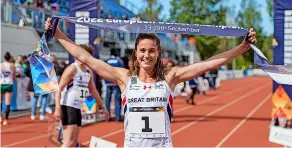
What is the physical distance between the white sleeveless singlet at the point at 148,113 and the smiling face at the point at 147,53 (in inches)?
5.5

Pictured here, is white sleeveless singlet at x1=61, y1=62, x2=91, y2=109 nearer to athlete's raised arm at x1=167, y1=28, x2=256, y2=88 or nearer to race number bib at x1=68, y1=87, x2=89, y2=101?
race number bib at x1=68, y1=87, x2=89, y2=101

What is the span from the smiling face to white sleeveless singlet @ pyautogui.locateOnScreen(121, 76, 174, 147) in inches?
5.5

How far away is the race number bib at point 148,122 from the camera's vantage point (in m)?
3.65

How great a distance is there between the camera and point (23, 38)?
1766 cm

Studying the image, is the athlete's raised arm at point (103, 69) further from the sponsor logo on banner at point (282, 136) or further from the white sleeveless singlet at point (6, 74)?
the white sleeveless singlet at point (6, 74)

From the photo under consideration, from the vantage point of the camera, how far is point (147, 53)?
3645 millimetres

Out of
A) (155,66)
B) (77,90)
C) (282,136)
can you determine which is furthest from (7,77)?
(155,66)

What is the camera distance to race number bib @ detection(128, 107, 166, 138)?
3.65 metres

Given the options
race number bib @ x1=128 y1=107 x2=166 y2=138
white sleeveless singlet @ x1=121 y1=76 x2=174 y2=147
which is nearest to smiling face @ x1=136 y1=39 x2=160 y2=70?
white sleeveless singlet @ x1=121 y1=76 x2=174 y2=147

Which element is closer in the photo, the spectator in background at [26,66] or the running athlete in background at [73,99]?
the running athlete in background at [73,99]

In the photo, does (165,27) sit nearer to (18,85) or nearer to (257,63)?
(257,63)

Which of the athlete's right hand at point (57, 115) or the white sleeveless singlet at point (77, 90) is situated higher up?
the white sleeveless singlet at point (77, 90)

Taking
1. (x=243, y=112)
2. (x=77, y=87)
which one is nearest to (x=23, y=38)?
(x=243, y=112)

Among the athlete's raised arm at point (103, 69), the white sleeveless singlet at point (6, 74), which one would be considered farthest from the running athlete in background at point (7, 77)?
the athlete's raised arm at point (103, 69)
